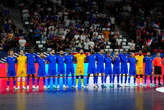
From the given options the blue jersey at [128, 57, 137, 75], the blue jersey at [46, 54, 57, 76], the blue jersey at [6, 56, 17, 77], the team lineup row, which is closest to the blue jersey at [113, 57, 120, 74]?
the team lineup row

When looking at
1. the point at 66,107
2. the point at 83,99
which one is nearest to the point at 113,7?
the point at 83,99

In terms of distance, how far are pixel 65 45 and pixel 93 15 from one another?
4.87 meters

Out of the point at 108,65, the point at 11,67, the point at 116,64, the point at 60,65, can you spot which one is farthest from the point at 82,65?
the point at 11,67

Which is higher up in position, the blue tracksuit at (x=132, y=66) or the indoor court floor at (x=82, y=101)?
the blue tracksuit at (x=132, y=66)

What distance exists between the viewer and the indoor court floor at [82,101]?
988 cm

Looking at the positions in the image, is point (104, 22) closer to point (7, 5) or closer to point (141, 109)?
point (7, 5)

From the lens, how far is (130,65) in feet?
52.7

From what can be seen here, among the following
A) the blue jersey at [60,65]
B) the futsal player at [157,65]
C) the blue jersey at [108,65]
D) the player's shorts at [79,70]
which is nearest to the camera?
the blue jersey at [60,65]

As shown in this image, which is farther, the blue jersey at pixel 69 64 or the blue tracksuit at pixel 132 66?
the blue tracksuit at pixel 132 66

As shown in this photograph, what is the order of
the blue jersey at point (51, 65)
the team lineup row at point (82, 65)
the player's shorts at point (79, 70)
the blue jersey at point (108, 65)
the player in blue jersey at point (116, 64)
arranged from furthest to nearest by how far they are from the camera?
the player in blue jersey at point (116, 64)
the blue jersey at point (108, 65)
the player's shorts at point (79, 70)
the blue jersey at point (51, 65)
the team lineup row at point (82, 65)

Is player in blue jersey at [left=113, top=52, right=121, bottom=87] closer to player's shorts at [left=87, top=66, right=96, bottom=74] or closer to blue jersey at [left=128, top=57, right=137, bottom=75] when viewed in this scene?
blue jersey at [left=128, top=57, right=137, bottom=75]

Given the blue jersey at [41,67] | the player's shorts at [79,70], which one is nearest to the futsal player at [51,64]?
the blue jersey at [41,67]

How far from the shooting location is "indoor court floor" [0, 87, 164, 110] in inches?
389

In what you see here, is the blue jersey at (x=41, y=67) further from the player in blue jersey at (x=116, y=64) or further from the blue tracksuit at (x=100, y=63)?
the player in blue jersey at (x=116, y=64)
